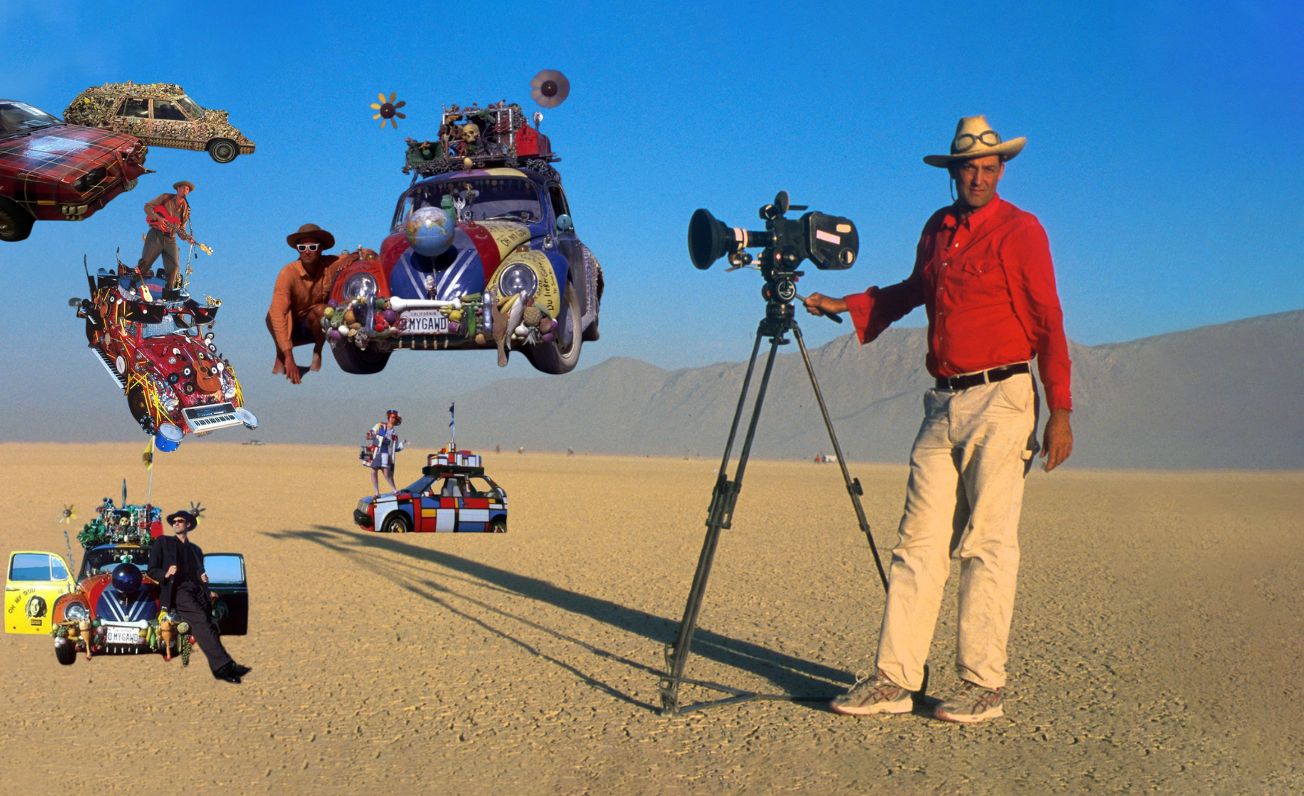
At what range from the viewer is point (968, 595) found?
7738mm

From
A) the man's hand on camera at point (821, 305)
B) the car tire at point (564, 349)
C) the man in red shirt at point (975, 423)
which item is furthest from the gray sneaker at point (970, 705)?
the car tire at point (564, 349)

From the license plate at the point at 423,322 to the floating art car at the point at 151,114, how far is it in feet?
4.33

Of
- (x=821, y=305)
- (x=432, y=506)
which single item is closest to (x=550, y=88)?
(x=821, y=305)

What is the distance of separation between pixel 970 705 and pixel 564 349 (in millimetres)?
4039

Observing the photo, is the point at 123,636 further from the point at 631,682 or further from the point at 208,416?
the point at 631,682

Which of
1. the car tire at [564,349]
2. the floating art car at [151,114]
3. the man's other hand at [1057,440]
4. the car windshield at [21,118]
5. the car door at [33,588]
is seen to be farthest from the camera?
the man's other hand at [1057,440]

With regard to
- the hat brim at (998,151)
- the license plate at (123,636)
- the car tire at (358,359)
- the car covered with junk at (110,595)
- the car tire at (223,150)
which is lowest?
the license plate at (123,636)

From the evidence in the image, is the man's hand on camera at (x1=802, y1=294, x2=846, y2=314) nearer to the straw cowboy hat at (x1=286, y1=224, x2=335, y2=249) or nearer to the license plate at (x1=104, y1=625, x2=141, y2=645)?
the straw cowboy hat at (x1=286, y1=224, x2=335, y2=249)

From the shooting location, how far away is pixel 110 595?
22.1 feet

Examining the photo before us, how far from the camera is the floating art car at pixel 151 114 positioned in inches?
208

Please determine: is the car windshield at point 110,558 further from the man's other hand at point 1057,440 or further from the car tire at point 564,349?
the man's other hand at point 1057,440

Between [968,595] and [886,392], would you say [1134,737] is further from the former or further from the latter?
[886,392]

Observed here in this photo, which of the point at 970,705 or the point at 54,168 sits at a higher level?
the point at 54,168

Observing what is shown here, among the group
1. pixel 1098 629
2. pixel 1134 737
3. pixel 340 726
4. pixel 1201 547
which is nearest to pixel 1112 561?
pixel 1201 547
